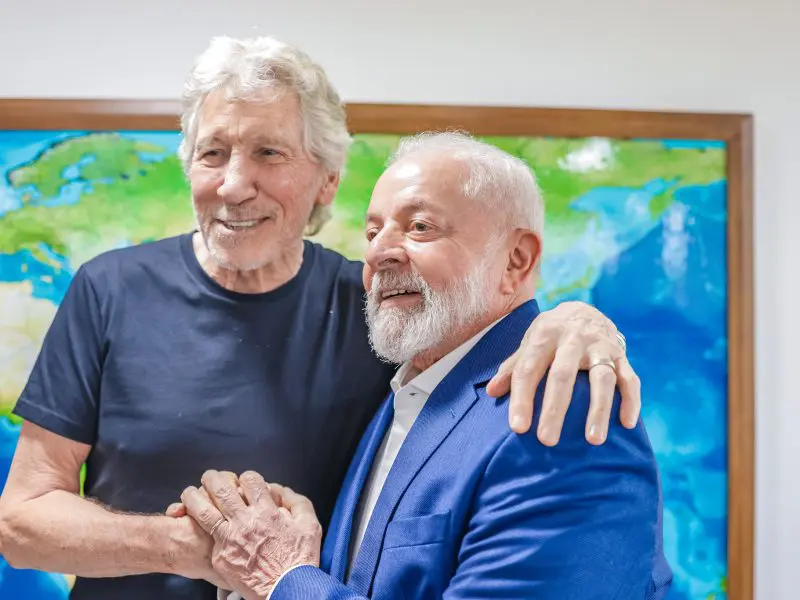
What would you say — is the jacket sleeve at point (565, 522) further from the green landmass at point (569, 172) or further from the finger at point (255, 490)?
the green landmass at point (569, 172)

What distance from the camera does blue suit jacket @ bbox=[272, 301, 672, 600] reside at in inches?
42.9

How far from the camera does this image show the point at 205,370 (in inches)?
61.5

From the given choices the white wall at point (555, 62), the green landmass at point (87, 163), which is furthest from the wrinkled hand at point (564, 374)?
the green landmass at point (87, 163)

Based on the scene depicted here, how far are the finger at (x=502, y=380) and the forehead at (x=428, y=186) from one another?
11.7 inches

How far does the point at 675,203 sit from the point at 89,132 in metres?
1.42

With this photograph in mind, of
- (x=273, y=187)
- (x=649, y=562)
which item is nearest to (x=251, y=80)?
(x=273, y=187)

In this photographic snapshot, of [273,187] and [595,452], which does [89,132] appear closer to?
[273,187]

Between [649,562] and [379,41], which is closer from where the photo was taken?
[649,562]

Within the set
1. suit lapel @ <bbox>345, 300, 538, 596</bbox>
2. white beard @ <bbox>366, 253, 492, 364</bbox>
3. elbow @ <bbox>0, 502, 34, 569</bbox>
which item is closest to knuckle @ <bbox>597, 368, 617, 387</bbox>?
suit lapel @ <bbox>345, 300, 538, 596</bbox>

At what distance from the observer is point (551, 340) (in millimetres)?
1180

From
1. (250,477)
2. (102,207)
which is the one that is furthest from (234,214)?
Answer: (102,207)

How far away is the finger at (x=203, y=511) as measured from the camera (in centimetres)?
140

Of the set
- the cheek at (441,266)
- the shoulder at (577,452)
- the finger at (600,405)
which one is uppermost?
the cheek at (441,266)

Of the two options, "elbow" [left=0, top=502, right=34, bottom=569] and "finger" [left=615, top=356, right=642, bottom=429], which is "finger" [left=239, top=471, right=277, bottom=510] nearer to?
"elbow" [left=0, top=502, right=34, bottom=569]
